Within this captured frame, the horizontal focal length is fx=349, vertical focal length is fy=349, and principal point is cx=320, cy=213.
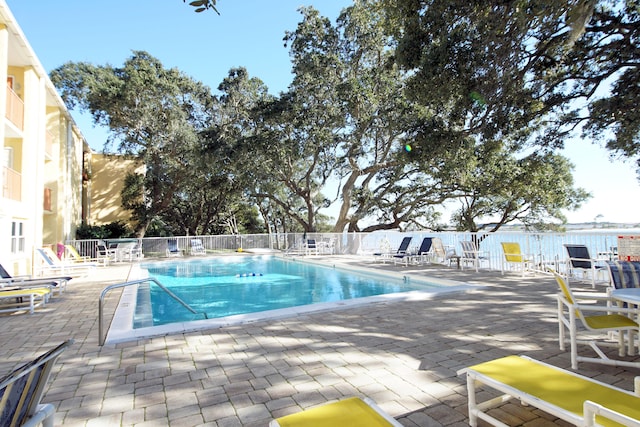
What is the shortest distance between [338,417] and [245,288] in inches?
339

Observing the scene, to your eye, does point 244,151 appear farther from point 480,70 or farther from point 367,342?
point 367,342

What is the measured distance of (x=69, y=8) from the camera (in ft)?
29.9

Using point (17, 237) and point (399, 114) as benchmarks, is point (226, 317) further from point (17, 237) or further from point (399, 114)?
point (399, 114)

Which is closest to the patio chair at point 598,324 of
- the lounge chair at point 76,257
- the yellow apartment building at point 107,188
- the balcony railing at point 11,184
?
the balcony railing at point 11,184

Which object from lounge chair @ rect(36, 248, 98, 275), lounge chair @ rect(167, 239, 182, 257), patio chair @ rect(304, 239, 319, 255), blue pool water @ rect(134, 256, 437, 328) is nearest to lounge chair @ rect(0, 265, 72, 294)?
blue pool water @ rect(134, 256, 437, 328)

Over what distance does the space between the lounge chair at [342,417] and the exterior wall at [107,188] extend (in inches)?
971

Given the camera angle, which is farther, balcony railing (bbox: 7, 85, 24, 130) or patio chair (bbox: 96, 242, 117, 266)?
patio chair (bbox: 96, 242, 117, 266)

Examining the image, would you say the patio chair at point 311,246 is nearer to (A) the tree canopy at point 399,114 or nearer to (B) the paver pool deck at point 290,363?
Result: (A) the tree canopy at point 399,114

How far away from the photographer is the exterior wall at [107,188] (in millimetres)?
23297

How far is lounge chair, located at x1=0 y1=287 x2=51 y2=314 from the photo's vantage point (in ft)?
18.8

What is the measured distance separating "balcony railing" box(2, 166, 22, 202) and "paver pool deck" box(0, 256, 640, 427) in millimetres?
5473

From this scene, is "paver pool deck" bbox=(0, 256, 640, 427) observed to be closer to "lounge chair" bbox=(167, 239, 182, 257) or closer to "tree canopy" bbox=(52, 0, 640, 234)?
"tree canopy" bbox=(52, 0, 640, 234)

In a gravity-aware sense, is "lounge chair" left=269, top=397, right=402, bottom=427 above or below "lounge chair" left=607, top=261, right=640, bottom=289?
below

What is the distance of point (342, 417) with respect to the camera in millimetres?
1862
